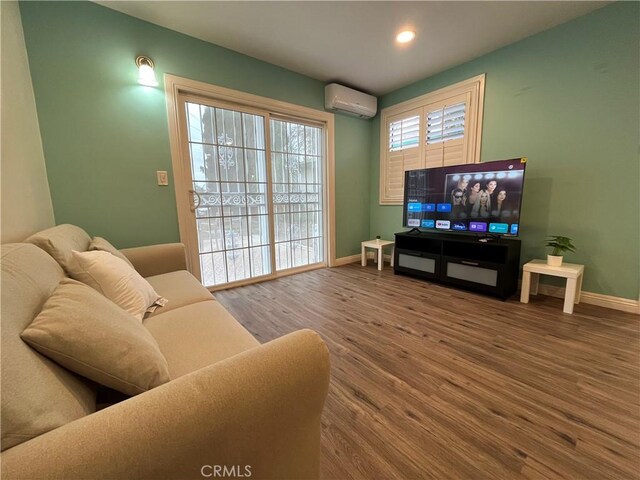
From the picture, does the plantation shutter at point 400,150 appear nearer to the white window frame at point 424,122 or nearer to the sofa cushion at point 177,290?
the white window frame at point 424,122

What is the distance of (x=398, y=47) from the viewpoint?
2.66 meters

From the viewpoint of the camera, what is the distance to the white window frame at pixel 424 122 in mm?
2920

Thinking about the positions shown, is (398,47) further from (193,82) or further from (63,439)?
(63,439)

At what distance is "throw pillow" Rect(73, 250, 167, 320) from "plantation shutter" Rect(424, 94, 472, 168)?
133 inches

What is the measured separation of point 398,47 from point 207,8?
1.81 m

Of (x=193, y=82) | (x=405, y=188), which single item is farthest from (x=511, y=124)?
(x=193, y=82)

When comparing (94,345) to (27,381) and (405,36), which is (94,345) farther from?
(405,36)

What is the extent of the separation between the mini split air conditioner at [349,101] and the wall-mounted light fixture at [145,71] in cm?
197

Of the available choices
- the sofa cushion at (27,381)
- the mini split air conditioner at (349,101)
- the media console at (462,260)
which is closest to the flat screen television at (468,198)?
the media console at (462,260)

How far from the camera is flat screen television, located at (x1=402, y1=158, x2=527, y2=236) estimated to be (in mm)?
2494

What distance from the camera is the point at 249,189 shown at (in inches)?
120

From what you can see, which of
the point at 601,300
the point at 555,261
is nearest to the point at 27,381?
the point at 555,261

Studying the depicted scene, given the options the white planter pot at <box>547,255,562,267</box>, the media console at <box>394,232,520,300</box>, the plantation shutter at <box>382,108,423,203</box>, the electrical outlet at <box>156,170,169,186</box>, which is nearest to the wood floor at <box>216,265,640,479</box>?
the media console at <box>394,232,520,300</box>

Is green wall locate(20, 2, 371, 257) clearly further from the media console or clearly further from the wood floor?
the media console
